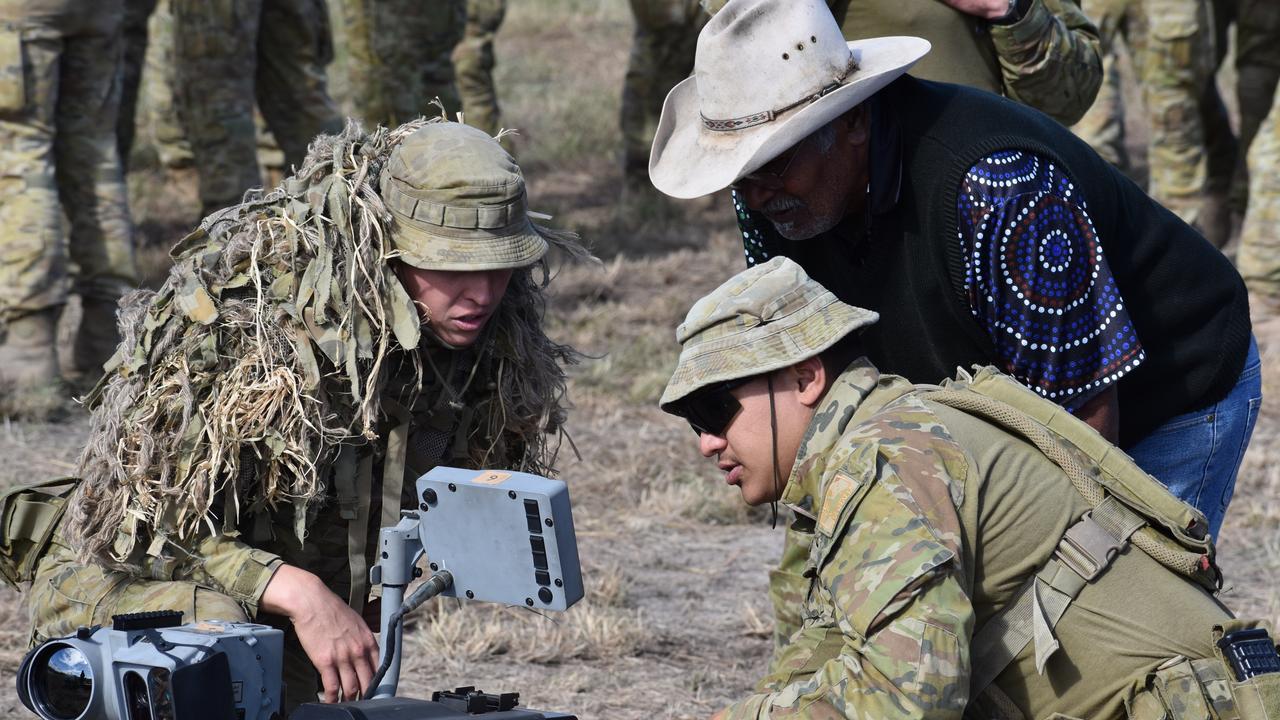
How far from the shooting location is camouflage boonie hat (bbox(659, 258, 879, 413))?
2.51 metres

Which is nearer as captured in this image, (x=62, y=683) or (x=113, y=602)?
(x=62, y=683)

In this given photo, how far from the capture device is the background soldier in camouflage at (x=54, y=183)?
5.78 m

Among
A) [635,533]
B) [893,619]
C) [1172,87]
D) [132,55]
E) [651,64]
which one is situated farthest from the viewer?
[651,64]

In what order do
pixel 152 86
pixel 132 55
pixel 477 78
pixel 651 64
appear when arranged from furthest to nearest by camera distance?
1. pixel 152 86
2. pixel 477 78
3. pixel 651 64
4. pixel 132 55

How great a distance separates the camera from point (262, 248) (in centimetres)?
309

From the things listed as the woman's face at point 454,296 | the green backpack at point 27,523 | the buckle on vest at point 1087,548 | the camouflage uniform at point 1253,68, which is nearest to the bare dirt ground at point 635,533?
the woman's face at point 454,296

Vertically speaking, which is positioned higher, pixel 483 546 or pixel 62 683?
pixel 483 546

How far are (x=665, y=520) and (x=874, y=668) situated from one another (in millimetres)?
3312

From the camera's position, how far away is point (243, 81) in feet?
24.6

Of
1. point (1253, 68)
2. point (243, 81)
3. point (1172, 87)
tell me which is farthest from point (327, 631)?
point (1253, 68)

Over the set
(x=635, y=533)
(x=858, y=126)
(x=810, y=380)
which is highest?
(x=858, y=126)

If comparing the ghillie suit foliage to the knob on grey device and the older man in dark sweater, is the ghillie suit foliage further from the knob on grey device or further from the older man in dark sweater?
the older man in dark sweater

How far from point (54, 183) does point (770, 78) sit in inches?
149

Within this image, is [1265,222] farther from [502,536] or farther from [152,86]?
[152,86]
